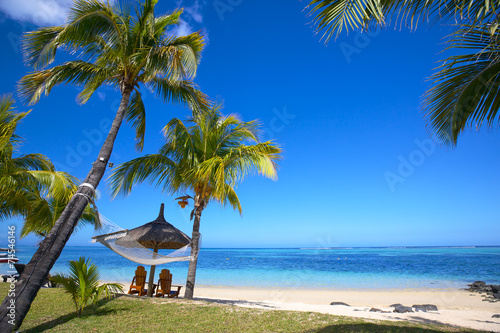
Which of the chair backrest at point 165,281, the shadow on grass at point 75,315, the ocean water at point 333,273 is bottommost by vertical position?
the ocean water at point 333,273

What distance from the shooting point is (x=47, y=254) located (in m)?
3.99

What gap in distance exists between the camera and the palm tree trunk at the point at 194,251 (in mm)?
6438

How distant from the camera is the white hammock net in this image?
5607 millimetres

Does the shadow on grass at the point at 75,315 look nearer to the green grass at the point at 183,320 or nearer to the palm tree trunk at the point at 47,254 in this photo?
the green grass at the point at 183,320

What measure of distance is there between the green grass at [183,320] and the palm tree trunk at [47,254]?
1.72ft

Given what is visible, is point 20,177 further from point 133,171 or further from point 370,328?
point 370,328

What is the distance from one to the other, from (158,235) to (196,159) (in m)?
1.91

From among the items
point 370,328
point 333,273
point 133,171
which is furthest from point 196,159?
point 333,273

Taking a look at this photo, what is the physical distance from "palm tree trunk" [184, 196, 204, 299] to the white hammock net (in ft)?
0.70

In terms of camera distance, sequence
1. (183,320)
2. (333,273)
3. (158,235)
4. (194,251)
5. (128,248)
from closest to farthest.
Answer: (183,320), (128,248), (194,251), (158,235), (333,273)

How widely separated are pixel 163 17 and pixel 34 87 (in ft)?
8.56

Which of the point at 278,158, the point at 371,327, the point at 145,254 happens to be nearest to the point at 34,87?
the point at 145,254

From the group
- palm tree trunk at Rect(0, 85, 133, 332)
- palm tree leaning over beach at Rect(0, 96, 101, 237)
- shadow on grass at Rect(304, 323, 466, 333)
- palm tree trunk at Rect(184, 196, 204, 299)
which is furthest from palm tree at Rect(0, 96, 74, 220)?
shadow on grass at Rect(304, 323, 466, 333)

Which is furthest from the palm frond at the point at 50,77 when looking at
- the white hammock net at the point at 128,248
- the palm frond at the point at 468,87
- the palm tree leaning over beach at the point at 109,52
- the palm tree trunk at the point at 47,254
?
the palm frond at the point at 468,87
